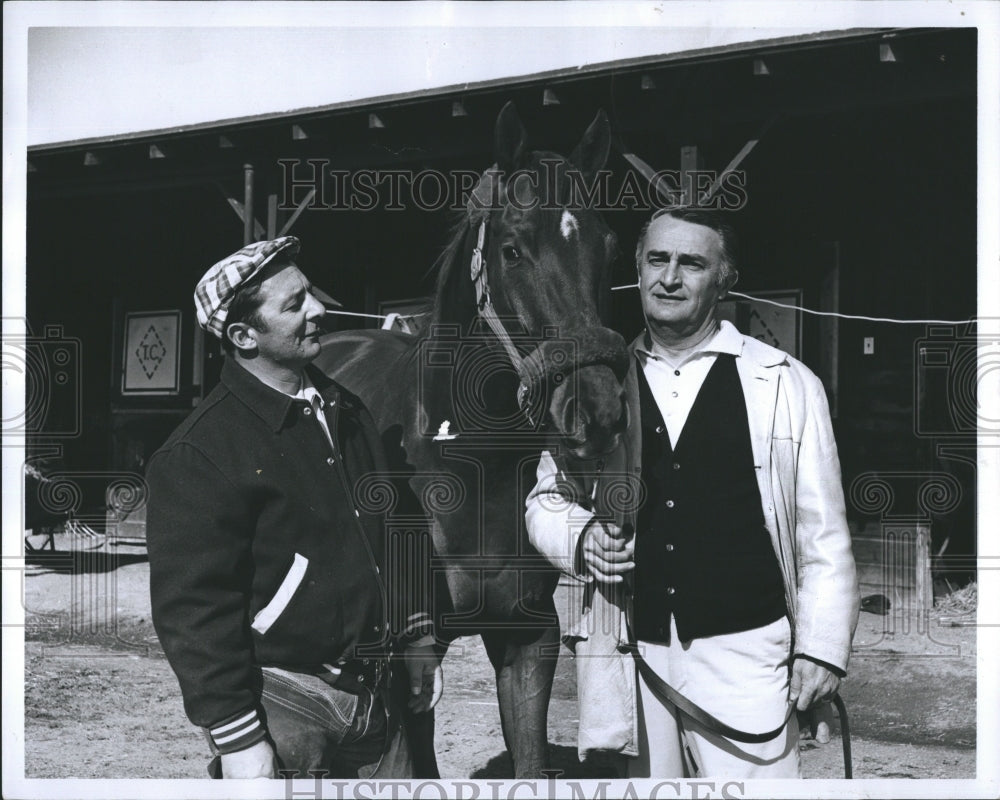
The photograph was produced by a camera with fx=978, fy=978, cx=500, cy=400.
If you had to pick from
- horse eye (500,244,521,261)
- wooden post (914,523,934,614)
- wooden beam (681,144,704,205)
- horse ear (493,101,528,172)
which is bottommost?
wooden post (914,523,934,614)

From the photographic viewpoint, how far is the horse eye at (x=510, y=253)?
300 centimetres

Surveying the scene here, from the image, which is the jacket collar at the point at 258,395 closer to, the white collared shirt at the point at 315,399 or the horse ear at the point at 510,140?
the white collared shirt at the point at 315,399

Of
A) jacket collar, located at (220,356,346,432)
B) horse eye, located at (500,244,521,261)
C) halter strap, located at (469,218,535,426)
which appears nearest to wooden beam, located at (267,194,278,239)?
jacket collar, located at (220,356,346,432)

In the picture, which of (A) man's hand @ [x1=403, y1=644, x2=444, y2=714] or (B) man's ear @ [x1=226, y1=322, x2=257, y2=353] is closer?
(B) man's ear @ [x1=226, y1=322, x2=257, y2=353]

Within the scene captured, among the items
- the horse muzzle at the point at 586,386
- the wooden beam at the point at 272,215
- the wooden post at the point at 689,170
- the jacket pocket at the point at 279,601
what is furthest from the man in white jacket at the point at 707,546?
the wooden beam at the point at 272,215

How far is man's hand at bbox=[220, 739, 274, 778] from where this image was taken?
112 inches

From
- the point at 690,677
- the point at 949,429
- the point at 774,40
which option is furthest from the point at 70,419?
the point at 949,429

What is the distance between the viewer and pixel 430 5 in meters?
3.47

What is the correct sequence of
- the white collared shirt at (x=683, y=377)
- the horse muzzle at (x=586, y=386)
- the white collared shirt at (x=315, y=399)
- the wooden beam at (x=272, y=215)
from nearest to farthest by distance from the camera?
the horse muzzle at (x=586, y=386)
the white collared shirt at (x=683, y=377)
the white collared shirt at (x=315, y=399)
the wooden beam at (x=272, y=215)

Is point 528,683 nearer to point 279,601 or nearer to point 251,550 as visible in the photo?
point 279,601

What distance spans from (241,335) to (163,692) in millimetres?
1469

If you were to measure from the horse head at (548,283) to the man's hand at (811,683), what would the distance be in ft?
2.81

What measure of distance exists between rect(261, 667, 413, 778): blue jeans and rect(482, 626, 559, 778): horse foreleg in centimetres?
39

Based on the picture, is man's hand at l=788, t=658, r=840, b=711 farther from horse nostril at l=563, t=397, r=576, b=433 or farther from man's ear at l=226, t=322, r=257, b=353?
man's ear at l=226, t=322, r=257, b=353
